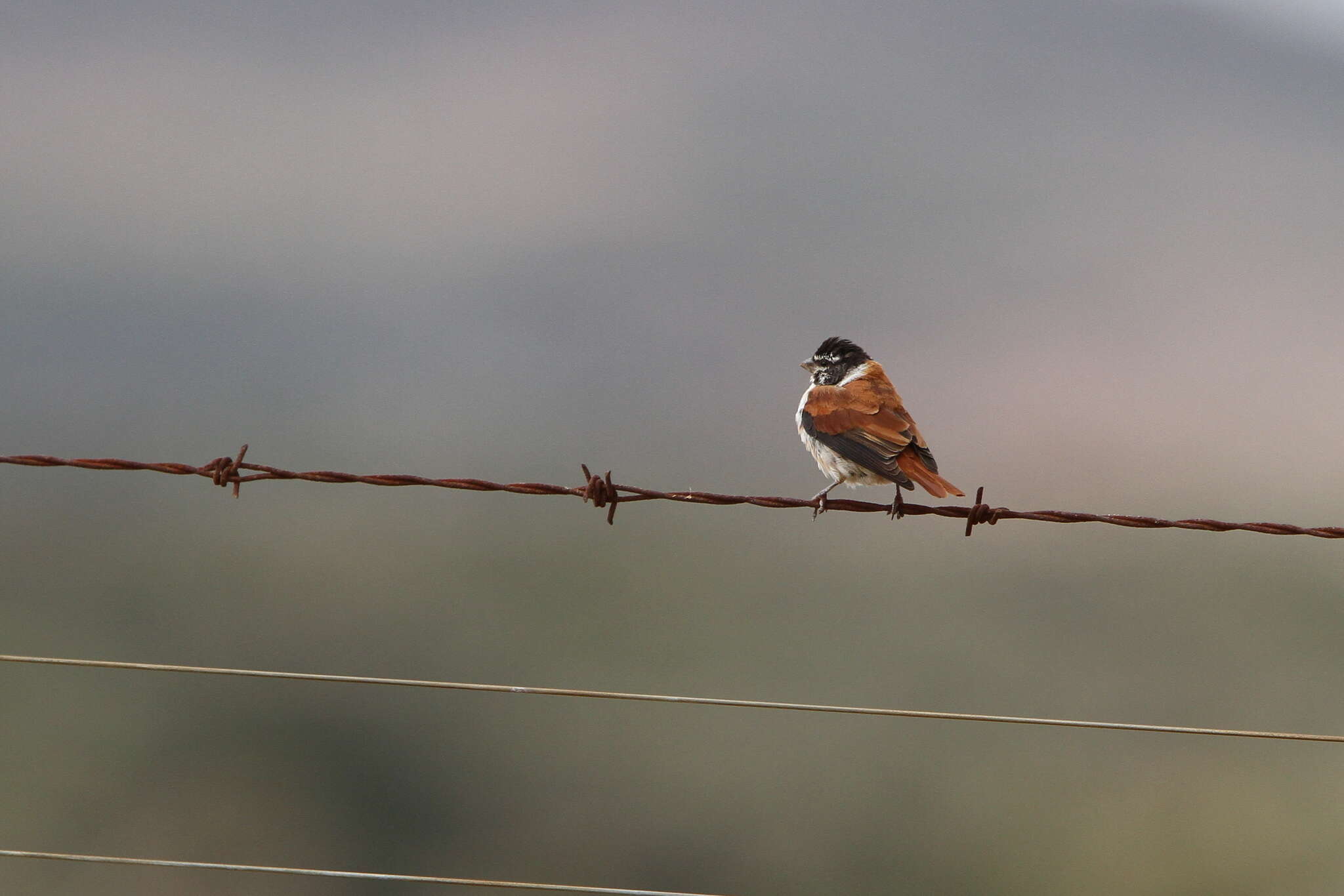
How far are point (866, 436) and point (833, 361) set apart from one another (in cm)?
200

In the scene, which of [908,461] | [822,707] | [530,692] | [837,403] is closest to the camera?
[822,707]

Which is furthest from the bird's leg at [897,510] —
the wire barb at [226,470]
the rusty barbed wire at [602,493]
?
the wire barb at [226,470]

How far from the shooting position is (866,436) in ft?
24.0

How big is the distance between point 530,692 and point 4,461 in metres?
2.52

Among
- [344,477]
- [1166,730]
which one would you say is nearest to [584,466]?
[344,477]

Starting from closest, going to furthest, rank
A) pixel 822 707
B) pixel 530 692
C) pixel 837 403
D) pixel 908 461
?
pixel 822 707 → pixel 530 692 → pixel 908 461 → pixel 837 403

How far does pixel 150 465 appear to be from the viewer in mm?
4867

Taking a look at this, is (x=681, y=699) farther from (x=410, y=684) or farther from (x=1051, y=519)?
(x=1051, y=519)

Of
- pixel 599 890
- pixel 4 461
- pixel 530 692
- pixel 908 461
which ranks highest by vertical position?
pixel 908 461

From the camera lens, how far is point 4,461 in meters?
4.91

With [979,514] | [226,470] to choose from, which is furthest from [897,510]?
[226,470]

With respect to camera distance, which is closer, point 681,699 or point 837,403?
point 681,699

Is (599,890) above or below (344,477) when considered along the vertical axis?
below

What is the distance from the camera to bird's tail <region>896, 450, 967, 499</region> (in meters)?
6.65
